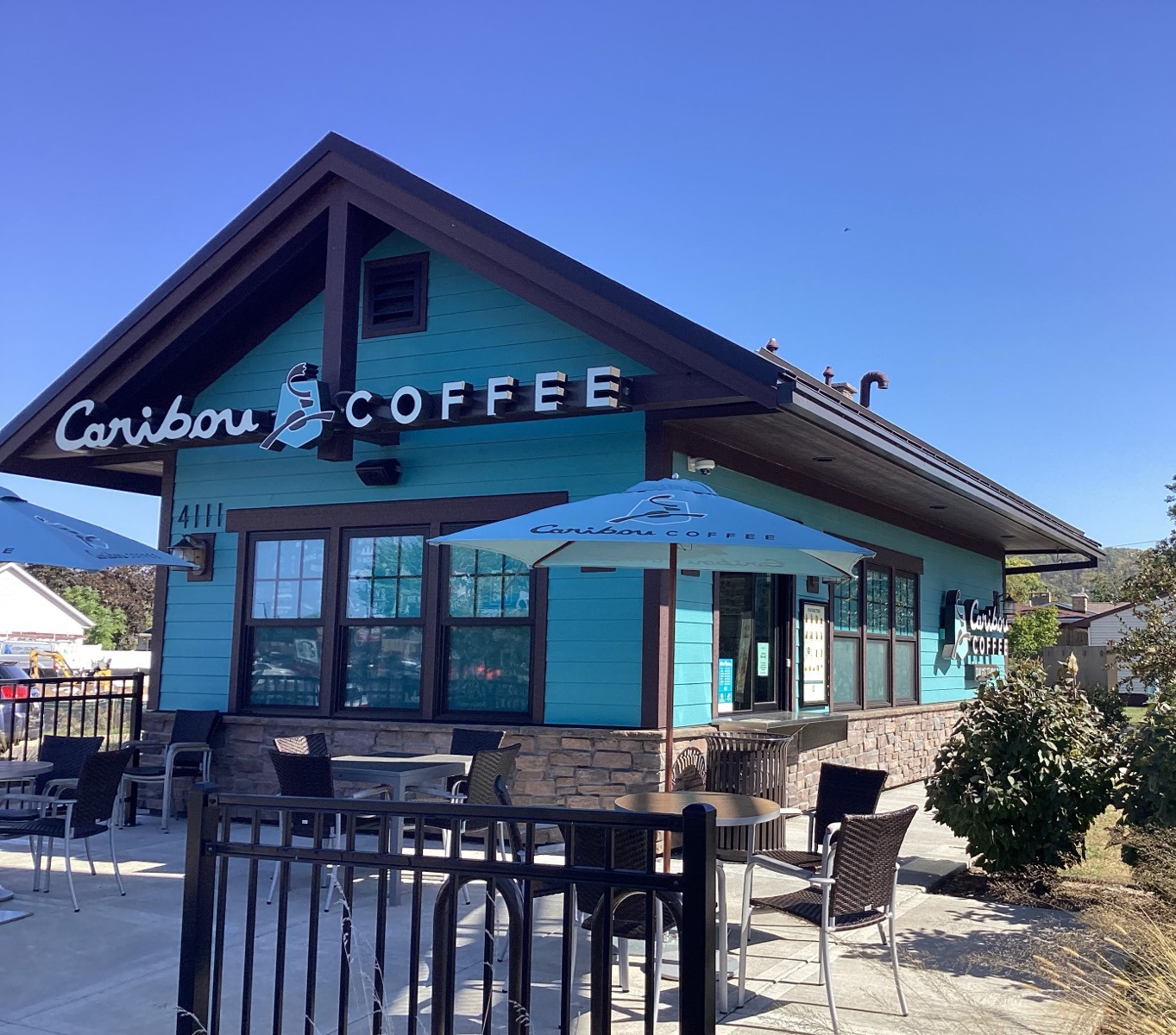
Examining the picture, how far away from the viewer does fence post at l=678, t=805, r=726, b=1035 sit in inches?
104

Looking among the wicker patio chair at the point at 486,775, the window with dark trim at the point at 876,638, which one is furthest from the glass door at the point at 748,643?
the wicker patio chair at the point at 486,775

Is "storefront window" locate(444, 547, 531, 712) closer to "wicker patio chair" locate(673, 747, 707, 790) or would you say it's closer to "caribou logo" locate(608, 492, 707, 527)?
"wicker patio chair" locate(673, 747, 707, 790)

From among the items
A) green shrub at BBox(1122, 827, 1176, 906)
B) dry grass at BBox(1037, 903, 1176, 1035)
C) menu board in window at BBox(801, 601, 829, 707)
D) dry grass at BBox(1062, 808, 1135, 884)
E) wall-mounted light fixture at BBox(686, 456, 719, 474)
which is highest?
wall-mounted light fixture at BBox(686, 456, 719, 474)

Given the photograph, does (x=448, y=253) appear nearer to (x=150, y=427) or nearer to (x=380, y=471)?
(x=380, y=471)

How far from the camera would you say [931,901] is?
21.8 ft

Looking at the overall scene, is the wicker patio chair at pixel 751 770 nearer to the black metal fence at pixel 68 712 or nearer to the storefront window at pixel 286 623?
the storefront window at pixel 286 623

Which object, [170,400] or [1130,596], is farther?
[1130,596]

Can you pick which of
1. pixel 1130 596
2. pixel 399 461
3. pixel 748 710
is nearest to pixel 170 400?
pixel 399 461

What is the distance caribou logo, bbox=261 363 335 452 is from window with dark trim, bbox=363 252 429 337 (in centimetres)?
109

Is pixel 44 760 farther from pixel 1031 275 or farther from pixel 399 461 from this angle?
pixel 1031 275

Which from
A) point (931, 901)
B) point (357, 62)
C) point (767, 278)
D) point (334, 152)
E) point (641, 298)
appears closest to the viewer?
point (931, 901)

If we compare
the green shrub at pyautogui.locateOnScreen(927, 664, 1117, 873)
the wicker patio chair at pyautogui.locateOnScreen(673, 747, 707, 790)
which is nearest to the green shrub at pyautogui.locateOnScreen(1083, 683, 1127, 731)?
the green shrub at pyautogui.locateOnScreen(927, 664, 1117, 873)

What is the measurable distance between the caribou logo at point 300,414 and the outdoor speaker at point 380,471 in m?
0.73

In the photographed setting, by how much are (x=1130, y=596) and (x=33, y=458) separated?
13.7 meters
